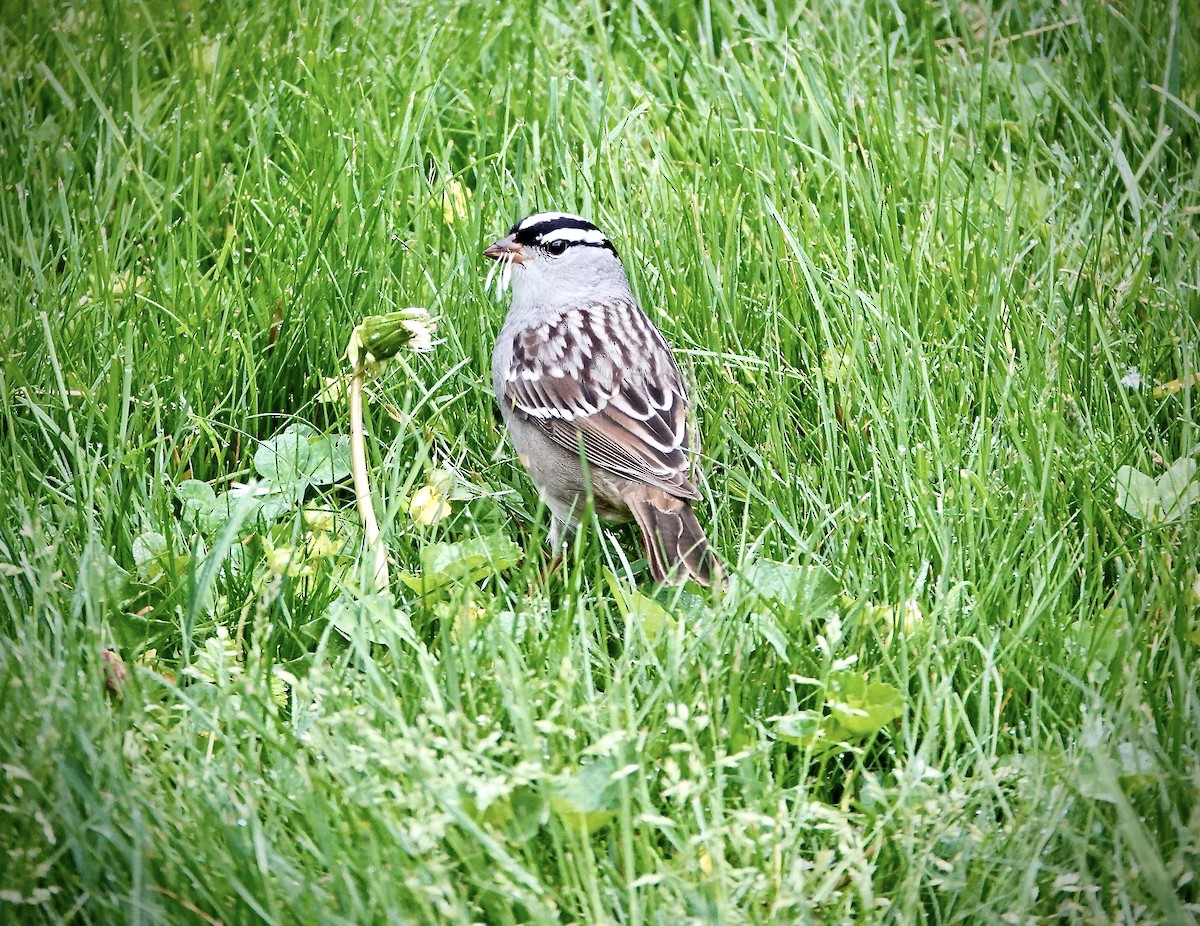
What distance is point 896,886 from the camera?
3119 mm

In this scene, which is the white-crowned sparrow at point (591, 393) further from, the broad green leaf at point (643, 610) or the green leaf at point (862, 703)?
the green leaf at point (862, 703)

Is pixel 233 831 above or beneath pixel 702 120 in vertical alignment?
beneath

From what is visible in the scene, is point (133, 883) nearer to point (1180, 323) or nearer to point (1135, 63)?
point (1180, 323)

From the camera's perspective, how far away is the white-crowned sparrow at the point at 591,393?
434cm

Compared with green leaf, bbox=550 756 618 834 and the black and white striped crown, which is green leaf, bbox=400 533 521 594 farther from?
the black and white striped crown

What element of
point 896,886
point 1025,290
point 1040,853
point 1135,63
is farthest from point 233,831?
point 1135,63

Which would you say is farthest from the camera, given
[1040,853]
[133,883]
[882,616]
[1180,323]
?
[1180,323]

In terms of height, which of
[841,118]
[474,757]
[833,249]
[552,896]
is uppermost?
[841,118]

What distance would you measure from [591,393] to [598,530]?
850 millimetres

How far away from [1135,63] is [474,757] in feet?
15.9

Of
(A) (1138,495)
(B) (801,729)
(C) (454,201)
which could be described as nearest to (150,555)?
(B) (801,729)

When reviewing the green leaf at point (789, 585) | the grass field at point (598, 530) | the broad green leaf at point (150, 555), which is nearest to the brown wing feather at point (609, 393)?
the grass field at point (598, 530)

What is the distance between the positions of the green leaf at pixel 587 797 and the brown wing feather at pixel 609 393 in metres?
1.34

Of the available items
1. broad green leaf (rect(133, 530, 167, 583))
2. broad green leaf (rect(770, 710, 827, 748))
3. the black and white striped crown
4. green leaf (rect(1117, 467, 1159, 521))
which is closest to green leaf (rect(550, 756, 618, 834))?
broad green leaf (rect(770, 710, 827, 748))
